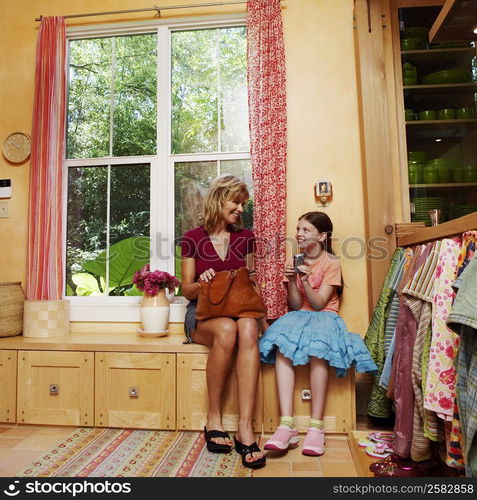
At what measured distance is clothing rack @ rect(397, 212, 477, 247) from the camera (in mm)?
1360

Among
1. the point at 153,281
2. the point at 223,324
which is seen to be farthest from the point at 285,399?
the point at 153,281

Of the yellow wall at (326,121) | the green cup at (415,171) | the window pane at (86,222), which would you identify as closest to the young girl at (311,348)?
the yellow wall at (326,121)

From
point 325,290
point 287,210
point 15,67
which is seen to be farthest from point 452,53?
point 15,67

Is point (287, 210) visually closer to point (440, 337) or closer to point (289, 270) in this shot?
point (289, 270)

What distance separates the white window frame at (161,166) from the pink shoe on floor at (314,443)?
4.53 feet

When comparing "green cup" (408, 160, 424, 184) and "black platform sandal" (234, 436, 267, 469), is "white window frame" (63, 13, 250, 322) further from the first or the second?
"black platform sandal" (234, 436, 267, 469)

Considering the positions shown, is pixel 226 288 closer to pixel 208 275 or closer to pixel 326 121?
pixel 208 275

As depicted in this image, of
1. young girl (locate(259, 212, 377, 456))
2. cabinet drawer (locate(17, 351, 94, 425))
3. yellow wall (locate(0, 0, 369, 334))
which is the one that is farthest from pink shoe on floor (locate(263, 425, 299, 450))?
cabinet drawer (locate(17, 351, 94, 425))

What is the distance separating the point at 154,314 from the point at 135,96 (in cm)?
156

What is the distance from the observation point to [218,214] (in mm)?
2346

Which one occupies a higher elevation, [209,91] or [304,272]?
[209,91]

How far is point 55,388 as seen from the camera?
2.31 metres

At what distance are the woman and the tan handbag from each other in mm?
32

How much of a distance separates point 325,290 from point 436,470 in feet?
3.17
